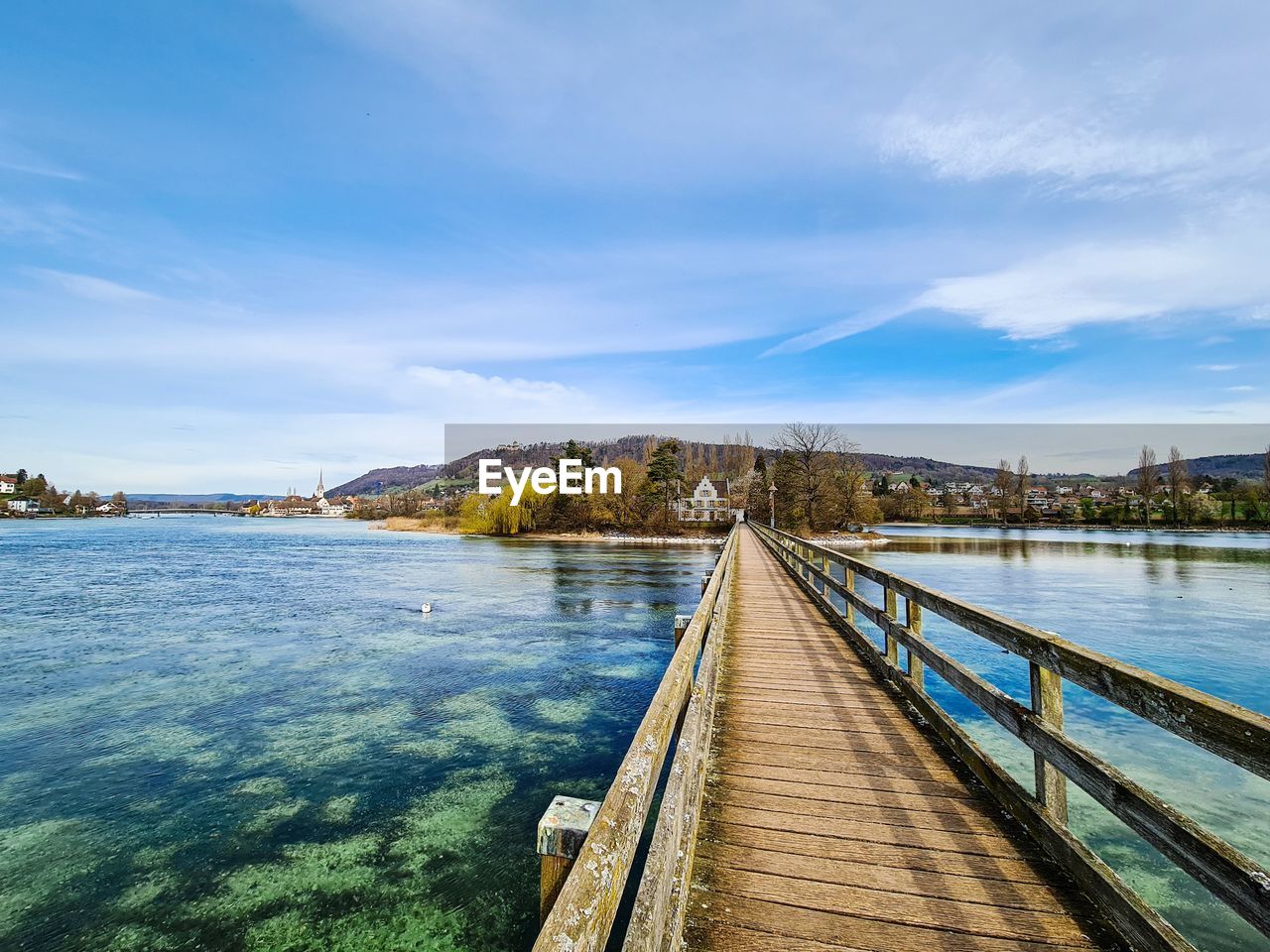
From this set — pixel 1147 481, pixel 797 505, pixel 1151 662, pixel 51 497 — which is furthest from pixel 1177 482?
pixel 51 497

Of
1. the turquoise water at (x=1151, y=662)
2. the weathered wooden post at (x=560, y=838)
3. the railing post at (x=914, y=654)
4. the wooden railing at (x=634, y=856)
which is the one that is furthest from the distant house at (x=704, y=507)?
the weathered wooden post at (x=560, y=838)

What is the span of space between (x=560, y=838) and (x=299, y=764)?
7165mm

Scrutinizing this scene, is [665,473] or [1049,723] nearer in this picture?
[1049,723]

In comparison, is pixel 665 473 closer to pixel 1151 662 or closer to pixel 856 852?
pixel 1151 662

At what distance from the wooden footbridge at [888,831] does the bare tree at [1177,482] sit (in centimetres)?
8768

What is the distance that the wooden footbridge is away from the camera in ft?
5.72

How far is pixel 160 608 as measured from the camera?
18.2 m

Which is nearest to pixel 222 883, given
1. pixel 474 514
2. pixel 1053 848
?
pixel 1053 848

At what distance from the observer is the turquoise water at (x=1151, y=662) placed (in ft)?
16.8

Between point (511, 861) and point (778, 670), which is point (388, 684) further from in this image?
point (778, 670)

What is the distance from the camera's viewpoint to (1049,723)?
111 inches

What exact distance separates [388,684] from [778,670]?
750cm

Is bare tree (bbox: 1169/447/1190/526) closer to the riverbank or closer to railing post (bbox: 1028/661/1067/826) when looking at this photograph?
the riverbank

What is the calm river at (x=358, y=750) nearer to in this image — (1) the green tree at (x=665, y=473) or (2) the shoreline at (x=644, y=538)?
(2) the shoreline at (x=644, y=538)
